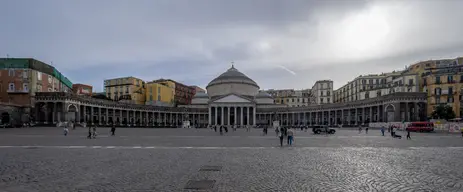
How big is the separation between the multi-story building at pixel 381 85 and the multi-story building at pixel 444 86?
11.5 feet

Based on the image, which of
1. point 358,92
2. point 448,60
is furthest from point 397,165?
point 358,92

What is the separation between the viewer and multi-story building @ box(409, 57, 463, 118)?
224ft

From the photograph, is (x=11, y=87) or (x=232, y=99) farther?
(x=232, y=99)

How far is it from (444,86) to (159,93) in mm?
86733

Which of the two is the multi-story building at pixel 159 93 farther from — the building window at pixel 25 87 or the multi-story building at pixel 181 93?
the building window at pixel 25 87

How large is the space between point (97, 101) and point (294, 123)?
6514cm

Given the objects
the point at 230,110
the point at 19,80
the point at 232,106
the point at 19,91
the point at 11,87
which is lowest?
the point at 230,110

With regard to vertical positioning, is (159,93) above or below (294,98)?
above

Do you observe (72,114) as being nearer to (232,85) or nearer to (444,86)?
(232,85)

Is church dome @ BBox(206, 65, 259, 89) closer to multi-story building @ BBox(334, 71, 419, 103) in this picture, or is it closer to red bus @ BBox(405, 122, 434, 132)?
multi-story building @ BBox(334, 71, 419, 103)

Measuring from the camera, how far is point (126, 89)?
340 ft

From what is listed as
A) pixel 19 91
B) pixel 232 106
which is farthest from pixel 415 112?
pixel 19 91

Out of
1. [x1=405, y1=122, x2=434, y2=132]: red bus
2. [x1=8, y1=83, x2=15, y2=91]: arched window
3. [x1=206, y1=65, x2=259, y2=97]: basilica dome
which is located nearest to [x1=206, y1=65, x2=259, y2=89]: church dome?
[x1=206, y1=65, x2=259, y2=97]: basilica dome

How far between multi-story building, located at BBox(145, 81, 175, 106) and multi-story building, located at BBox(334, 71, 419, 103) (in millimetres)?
70463
